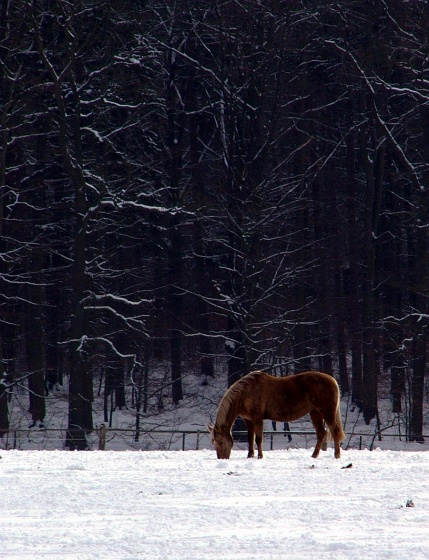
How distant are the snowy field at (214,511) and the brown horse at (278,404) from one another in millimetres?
2044

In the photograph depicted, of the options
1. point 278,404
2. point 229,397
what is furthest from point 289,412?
point 229,397

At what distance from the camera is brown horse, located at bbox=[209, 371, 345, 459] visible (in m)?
16.9

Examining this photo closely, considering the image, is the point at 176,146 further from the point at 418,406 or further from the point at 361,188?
the point at 418,406

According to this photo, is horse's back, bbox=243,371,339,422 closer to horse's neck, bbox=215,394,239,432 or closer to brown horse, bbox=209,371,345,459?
brown horse, bbox=209,371,345,459

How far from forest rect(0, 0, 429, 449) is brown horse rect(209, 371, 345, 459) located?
13180 millimetres

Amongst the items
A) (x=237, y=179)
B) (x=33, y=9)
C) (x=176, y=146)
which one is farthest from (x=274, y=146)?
(x=33, y=9)

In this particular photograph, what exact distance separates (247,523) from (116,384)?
28896mm

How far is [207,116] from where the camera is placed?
39.7 m

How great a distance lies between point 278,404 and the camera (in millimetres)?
17438

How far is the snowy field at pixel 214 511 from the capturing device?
7.02m

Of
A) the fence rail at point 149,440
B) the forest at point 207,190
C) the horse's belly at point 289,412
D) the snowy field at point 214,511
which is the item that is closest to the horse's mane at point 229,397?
the horse's belly at point 289,412

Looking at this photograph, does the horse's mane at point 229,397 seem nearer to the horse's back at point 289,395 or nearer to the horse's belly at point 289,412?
the horse's back at point 289,395

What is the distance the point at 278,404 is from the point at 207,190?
1964 centimetres

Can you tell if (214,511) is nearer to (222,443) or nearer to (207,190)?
(222,443)
